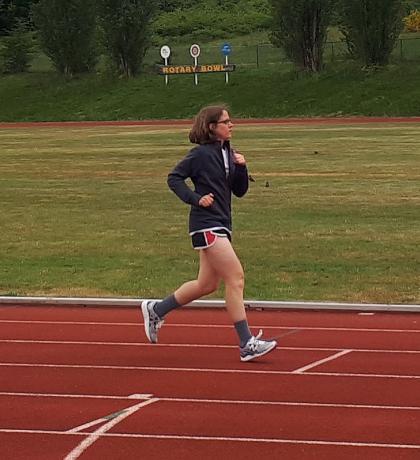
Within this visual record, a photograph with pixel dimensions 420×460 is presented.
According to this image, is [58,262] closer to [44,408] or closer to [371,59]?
[44,408]

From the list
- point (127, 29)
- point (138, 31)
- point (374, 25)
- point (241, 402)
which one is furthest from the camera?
point (138, 31)

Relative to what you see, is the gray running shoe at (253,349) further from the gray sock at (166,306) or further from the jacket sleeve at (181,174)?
the jacket sleeve at (181,174)

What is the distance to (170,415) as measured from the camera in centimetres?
752

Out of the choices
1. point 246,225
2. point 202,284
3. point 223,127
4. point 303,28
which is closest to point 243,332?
point 202,284

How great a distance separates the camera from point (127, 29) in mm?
77875

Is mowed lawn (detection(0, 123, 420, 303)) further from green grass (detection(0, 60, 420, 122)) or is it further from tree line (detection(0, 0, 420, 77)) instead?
tree line (detection(0, 0, 420, 77))

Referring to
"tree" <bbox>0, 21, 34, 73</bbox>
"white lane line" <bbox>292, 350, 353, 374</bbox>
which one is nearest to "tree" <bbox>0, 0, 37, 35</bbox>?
"tree" <bbox>0, 21, 34, 73</bbox>

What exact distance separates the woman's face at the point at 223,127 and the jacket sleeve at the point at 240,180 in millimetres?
255

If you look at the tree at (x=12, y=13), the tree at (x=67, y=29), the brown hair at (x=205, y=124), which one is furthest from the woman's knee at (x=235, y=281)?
the tree at (x=12, y=13)

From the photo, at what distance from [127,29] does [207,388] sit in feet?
234

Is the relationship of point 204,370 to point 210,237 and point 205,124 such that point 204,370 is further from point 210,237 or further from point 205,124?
point 205,124

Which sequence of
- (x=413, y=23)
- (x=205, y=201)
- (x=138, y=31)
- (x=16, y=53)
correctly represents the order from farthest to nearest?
(x=413, y=23), (x=16, y=53), (x=138, y=31), (x=205, y=201)

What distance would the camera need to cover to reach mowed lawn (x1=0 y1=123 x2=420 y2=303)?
1365 centimetres

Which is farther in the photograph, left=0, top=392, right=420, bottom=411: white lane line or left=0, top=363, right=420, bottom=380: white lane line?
left=0, top=363, right=420, bottom=380: white lane line
